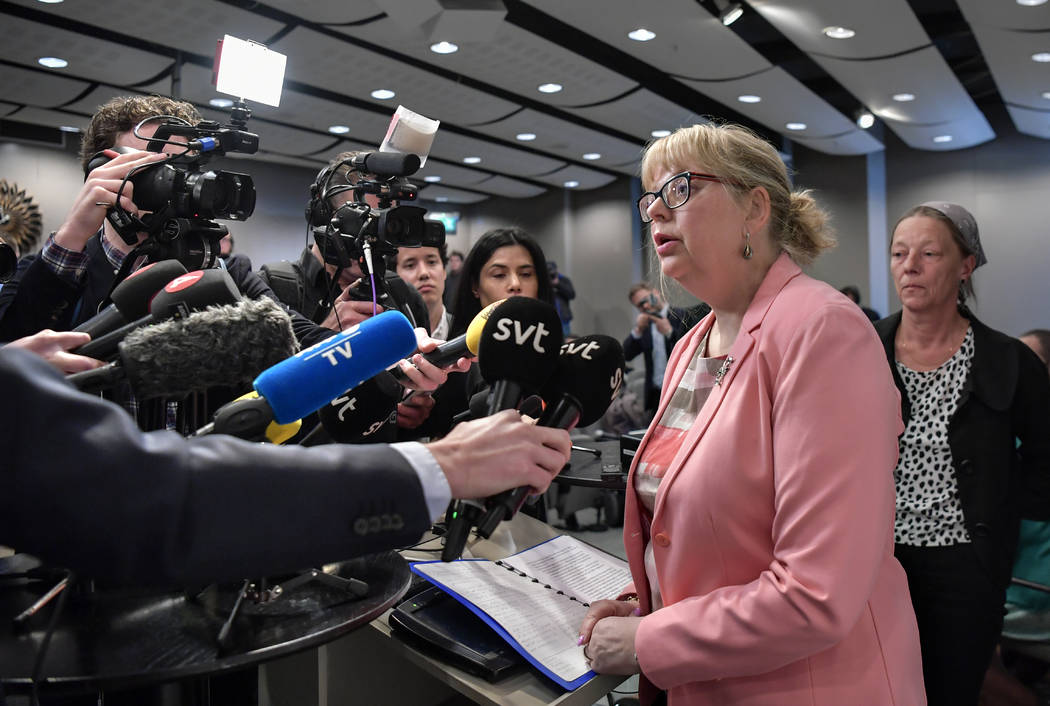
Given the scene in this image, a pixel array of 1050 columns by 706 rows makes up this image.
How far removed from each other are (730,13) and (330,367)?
199 inches

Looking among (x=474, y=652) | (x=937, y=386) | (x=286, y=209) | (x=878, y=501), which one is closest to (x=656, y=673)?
(x=474, y=652)

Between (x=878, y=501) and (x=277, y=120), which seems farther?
(x=277, y=120)

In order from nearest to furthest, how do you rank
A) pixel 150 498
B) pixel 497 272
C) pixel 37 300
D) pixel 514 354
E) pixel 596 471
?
pixel 150 498, pixel 514 354, pixel 37 300, pixel 596 471, pixel 497 272

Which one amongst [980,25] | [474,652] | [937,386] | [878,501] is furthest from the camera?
[980,25]

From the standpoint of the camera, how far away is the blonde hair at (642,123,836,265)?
1.38m

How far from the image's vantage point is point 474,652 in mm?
1207

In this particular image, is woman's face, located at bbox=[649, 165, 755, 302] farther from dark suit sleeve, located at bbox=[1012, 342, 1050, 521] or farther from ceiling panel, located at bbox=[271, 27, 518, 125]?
ceiling panel, located at bbox=[271, 27, 518, 125]

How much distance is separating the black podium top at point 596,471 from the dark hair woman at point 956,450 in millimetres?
788

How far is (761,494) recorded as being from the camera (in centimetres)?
117

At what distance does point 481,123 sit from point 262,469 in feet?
23.5

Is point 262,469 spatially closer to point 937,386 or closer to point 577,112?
point 937,386

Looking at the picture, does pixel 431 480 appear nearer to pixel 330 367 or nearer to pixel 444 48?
pixel 330 367

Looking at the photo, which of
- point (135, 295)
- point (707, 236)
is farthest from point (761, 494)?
point (135, 295)

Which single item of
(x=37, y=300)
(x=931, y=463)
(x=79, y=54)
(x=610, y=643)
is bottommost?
(x=610, y=643)
